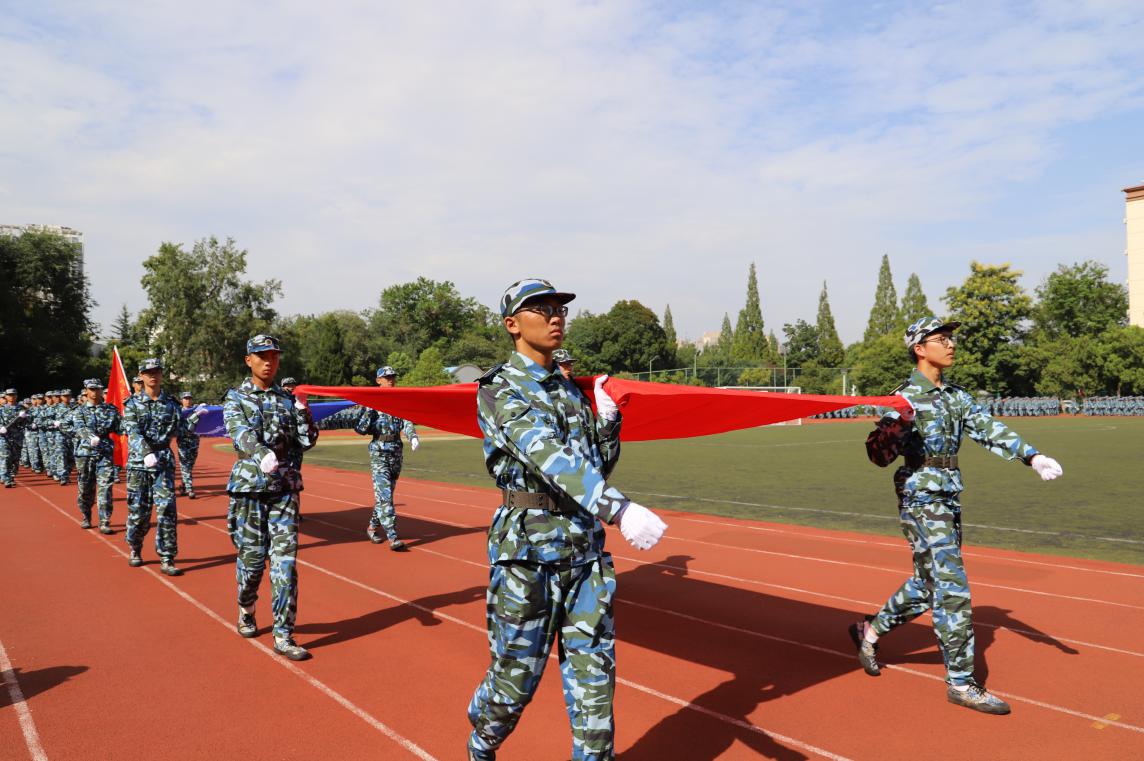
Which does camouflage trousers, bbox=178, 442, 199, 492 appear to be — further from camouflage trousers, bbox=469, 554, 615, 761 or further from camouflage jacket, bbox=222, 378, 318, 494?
camouflage trousers, bbox=469, 554, 615, 761

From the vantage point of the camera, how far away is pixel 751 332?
370ft

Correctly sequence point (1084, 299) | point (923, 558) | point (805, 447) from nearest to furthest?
point (923, 558) < point (805, 447) < point (1084, 299)

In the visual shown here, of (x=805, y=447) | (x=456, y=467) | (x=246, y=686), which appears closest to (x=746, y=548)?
(x=246, y=686)

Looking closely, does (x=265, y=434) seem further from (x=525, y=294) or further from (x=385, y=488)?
(x=385, y=488)

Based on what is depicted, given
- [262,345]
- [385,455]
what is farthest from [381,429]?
[262,345]

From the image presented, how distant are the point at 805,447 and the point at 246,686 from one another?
2615 cm

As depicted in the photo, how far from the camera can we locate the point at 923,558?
→ 4.70m

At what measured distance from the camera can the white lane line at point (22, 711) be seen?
4.15 meters

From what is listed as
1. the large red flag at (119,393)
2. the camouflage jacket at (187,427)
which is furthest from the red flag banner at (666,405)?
the large red flag at (119,393)

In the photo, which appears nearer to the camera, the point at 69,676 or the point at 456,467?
the point at 69,676

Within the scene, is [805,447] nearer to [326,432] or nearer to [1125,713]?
[1125,713]

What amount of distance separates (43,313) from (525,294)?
178ft

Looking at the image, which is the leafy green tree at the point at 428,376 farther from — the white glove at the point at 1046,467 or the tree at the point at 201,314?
the white glove at the point at 1046,467

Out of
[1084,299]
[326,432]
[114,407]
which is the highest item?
[1084,299]
